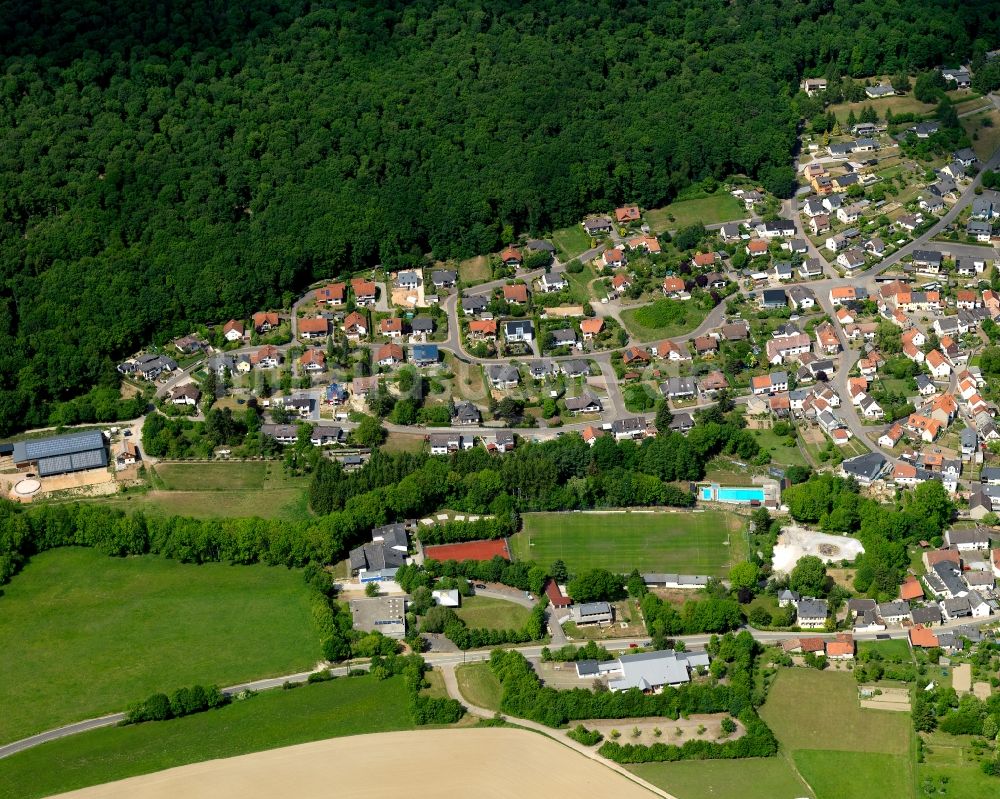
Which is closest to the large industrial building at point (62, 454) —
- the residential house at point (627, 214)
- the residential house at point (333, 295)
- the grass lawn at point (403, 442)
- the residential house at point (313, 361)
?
the residential house at point (313, 361)

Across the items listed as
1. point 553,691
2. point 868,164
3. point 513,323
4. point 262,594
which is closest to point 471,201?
point 513,323

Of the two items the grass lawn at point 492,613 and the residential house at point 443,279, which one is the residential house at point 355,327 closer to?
the residential house at point 443,279

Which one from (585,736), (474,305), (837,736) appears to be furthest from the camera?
A: (474,305)

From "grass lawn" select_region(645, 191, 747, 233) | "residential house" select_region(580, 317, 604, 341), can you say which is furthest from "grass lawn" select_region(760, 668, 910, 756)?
"grass lawn" select_region(645, 191, 747, 233)

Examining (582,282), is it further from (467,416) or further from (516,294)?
(467,416)

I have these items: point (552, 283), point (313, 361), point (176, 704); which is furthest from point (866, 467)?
point (176, 704)
